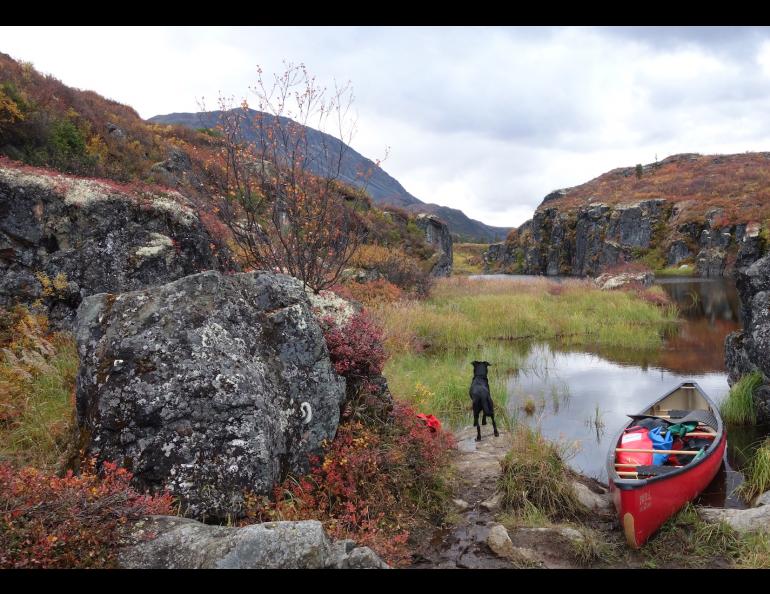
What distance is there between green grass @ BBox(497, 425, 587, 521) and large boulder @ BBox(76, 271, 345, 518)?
275 centimetres

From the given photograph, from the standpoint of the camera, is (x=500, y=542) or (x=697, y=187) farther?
(x=697, y=187)

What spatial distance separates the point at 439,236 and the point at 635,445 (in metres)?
30.5

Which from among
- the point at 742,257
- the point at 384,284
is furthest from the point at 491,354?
the point at 742,257

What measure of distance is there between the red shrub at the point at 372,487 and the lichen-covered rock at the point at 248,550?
1244 mm

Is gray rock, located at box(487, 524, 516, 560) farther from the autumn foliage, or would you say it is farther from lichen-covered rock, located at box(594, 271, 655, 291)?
the autumn foliage

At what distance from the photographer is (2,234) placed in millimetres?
8445

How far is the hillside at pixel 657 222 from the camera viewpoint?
54406 mm

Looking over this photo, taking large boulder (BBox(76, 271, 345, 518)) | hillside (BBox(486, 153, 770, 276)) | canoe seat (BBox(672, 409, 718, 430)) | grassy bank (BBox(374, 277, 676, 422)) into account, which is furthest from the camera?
hillside (BBox(486, 153, 770, 276))

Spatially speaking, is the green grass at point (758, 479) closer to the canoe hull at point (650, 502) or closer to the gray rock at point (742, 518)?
the gray rock at point (742, 518)

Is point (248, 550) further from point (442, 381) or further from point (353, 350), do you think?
point (442, 381)

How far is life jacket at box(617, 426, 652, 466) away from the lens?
7.77 meters

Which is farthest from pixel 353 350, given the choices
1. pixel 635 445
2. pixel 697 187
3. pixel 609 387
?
pixel 697 187

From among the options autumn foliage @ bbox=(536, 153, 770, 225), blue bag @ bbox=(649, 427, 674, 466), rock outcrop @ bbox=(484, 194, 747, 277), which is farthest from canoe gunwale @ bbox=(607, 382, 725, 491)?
autumn foliage @ bbox=(536, 153, 770, 225)

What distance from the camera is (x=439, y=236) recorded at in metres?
37.9
